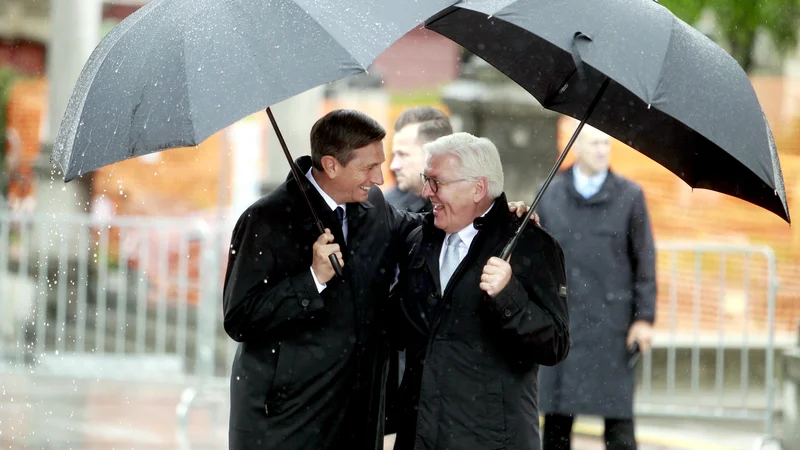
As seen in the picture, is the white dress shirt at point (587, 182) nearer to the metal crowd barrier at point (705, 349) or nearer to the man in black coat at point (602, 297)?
the man in black coat at point (602, 297)

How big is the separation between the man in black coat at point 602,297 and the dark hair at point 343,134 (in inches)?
107

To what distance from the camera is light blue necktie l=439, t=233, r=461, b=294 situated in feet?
15.5

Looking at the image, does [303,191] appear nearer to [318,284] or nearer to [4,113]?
[318,284]

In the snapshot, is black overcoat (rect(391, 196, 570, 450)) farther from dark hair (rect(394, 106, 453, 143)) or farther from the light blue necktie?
dark hair (rect(394, 106, 453, 143))

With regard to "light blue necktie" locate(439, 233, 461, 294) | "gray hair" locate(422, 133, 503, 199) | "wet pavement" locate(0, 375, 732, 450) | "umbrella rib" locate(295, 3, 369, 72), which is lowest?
"wet pavement" locate(0, 375, 732, 450)

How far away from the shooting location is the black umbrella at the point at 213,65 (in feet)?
12.6

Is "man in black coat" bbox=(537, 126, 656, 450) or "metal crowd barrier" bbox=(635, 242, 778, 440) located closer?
"man in black coat" bbox=(537, 126, 656, 450)

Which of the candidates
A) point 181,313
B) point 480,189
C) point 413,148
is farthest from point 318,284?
point 181,313

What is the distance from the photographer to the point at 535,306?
451 centimetres

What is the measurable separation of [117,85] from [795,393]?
18.6 ft

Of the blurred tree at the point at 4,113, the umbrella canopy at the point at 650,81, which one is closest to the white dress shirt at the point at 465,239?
the umbrella canopy at the point at 650,81

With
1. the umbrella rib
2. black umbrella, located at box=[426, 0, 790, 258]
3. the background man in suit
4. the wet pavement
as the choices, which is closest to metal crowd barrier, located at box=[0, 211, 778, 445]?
the wet pavement

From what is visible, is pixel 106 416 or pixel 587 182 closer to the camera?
pixel 587 182

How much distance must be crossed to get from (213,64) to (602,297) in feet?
12.6
